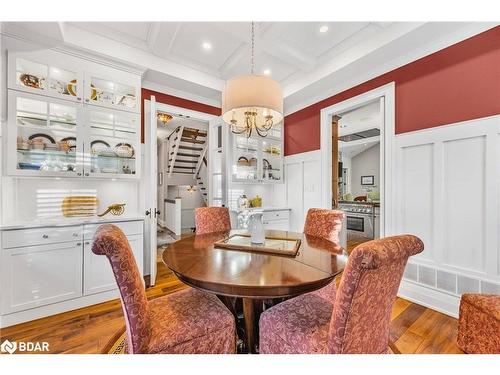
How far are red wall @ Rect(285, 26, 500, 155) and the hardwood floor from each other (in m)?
1.89

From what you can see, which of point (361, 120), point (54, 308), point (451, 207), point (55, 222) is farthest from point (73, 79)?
point (361, 120)

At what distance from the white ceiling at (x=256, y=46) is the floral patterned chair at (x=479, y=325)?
90.9 inches

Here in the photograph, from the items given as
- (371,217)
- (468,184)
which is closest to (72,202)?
(468,184)

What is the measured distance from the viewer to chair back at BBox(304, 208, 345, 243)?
209 cm

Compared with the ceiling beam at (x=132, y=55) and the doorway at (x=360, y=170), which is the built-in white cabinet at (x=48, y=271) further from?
the doorway at (x=360, y=170)

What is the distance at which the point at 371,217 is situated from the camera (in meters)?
4.93

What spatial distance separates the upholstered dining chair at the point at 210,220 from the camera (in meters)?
2.40

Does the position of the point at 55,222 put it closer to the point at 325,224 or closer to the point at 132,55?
the point at 132,55

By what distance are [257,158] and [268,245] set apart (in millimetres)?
2418

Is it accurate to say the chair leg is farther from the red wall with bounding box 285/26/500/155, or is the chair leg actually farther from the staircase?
the staircase

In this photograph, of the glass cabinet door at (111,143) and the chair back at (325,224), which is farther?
the glass cabinet door at (111,143)

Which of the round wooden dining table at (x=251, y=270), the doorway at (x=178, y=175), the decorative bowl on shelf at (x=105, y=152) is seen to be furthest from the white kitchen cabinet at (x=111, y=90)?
the round wooden dining table at (x=251, y=270)

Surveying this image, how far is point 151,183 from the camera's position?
8.59ft
